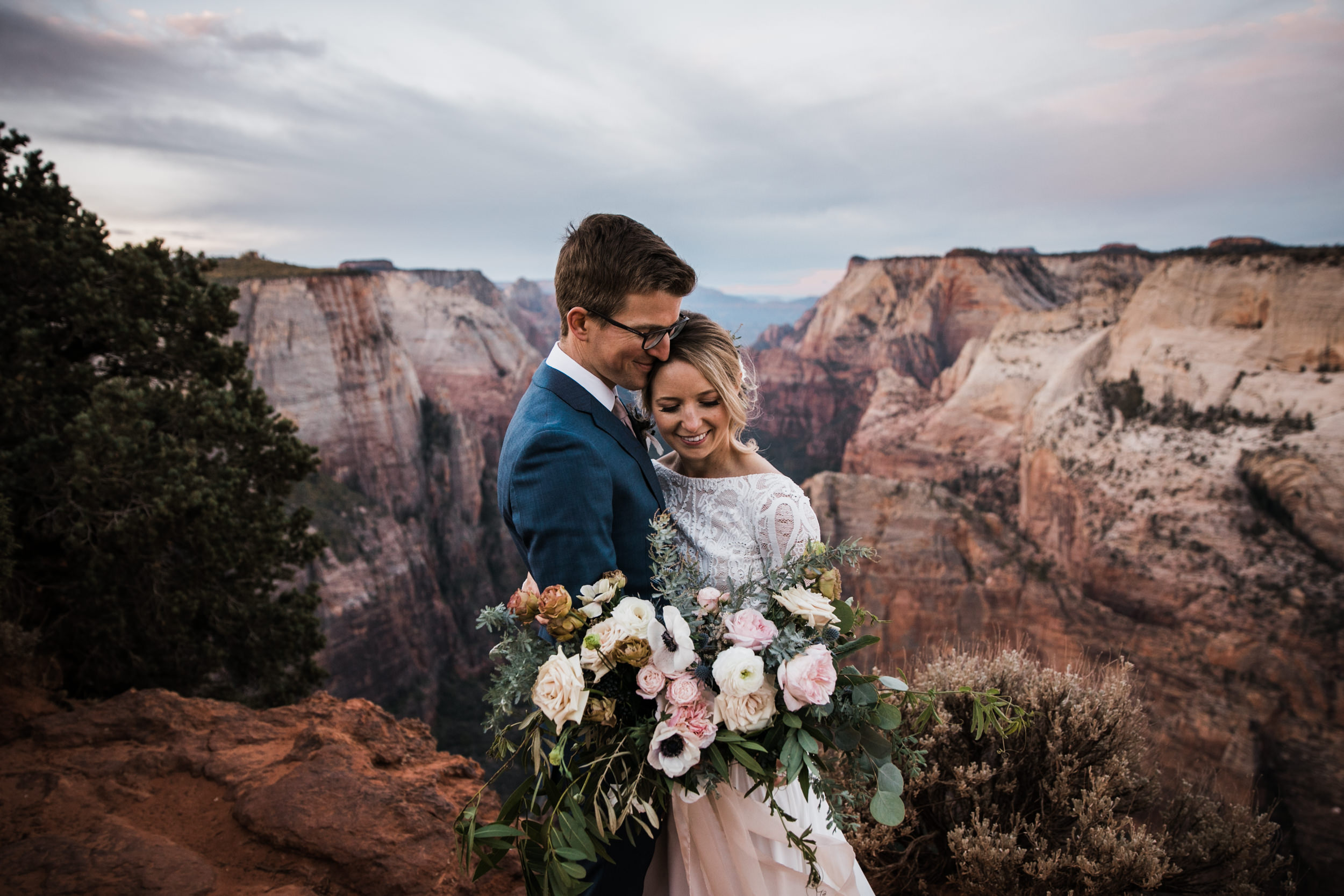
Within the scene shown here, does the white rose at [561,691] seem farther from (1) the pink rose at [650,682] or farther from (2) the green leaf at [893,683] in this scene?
(2) the green leaf at [893,683]

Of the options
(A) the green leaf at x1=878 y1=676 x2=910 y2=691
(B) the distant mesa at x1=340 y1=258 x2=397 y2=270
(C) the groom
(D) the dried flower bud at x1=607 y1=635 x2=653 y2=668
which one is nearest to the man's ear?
(C) the groom

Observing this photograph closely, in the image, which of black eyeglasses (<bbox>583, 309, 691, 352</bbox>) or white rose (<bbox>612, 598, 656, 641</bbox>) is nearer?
white rose (<bbox>612, 598, 656, 641</bbox>)

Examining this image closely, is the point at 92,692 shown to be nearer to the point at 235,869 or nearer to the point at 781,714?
the point at 235,869

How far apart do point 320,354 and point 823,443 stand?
51966 millimetres

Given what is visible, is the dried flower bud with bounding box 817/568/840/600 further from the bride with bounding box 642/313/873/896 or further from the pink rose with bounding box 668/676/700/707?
the pink rose with bounding box 668/676/700/707

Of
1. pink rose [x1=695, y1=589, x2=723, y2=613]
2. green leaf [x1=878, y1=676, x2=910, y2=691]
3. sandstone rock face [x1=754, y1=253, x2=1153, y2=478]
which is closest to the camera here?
pink rose [x1=695, y1=589, x2=723, y2=613]

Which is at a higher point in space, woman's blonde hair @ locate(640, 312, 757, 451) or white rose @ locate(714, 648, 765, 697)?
woman's blonde hair @ locate(640, 312, 757, 451)

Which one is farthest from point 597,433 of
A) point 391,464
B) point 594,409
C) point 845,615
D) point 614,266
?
point 391,464

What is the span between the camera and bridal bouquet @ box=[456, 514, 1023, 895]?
1.76 m

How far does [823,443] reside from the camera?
7462 cm

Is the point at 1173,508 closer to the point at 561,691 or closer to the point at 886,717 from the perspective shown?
the point at 886,717

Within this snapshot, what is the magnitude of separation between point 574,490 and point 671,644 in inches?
21.9

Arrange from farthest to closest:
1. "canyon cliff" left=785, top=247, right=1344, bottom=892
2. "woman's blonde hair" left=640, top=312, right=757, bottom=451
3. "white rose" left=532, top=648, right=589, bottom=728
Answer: "canyon cliff" left=785, top=247, right=1344, bottom=892 < "woman's blonde hair" left=640, top=312, right=757, bottom=451 < "white rose" left=532, top=648, right=589, bottom=728

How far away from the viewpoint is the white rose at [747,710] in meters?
1.78
